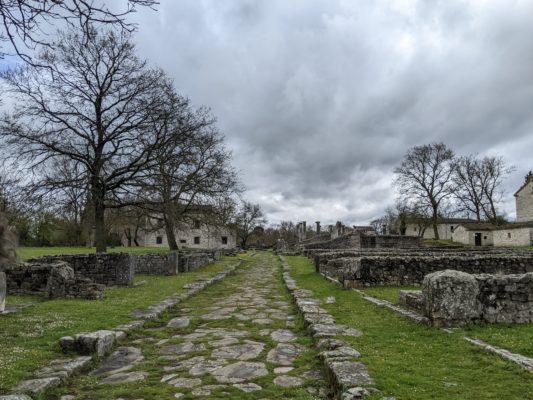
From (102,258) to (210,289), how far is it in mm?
4287

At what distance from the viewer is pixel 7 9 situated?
3.89 metres

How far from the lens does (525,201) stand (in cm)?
5881

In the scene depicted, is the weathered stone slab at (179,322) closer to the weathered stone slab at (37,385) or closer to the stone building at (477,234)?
the weathered stone slab at (37,385)

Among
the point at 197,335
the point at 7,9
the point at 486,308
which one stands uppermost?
the point at 7,9

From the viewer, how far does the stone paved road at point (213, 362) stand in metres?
4.52

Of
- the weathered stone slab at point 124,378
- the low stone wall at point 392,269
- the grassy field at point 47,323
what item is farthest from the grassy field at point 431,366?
the low stone wall at point 392,269

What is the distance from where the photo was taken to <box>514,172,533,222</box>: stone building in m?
57.7

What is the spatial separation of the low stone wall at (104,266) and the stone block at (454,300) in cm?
1138

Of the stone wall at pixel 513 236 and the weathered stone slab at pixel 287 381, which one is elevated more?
the stone wall at pixel 513 236

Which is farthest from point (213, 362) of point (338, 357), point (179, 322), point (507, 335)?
point (507, 335)

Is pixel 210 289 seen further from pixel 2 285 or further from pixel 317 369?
pixel 317 369

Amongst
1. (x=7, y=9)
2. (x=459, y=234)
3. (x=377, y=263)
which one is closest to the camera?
(x=7, y=9)

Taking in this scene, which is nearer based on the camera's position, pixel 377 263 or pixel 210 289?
pixel 377 263

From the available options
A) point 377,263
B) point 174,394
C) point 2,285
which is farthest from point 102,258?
point 174,394
